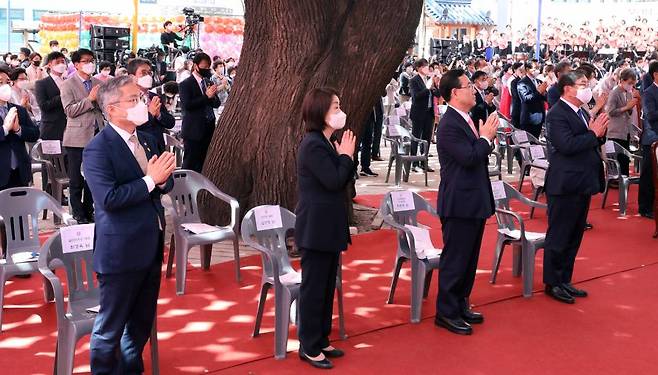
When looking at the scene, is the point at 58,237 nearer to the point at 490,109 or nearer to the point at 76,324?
the point at 76,324

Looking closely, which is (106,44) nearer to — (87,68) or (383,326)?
(87,68)

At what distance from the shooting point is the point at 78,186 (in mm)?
8117

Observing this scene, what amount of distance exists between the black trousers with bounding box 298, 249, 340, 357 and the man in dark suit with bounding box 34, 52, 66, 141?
15.2ft

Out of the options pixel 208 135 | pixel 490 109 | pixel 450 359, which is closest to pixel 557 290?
pixel 450 359

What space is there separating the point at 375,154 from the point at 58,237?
32.6ft

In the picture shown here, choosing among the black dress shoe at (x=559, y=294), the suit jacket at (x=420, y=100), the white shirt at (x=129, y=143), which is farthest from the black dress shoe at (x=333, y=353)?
the suit jacket at (x=420, y=100)

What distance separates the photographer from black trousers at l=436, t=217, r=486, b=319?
5.34 meters

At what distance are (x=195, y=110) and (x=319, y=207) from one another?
479cm

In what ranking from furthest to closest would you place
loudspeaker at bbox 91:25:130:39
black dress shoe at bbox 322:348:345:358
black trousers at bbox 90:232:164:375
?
loudspeaker at bbox 91:25:130:39 < black dress shoe at bbox 322:348:345:358 < black trousers at bbox 90:232:164:375

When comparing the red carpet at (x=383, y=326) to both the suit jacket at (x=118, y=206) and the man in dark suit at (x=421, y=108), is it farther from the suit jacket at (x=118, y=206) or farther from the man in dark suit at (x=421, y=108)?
the man in dark suit at (x=421, y=108)

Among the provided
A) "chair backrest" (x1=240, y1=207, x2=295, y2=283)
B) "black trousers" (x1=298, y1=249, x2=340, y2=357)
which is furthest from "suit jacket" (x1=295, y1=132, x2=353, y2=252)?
"chair backrest" (x1=240, y1=207, x2=295, y2=283)

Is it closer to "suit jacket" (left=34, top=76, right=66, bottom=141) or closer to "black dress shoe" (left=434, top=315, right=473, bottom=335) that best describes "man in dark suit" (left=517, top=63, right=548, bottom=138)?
"suit jacket" (left=34, top=76, right=66, bottom=141)

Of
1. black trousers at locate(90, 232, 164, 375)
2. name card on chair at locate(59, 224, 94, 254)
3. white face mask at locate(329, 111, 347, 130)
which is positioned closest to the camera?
black trousers at locate(90, 232, 164, 375)

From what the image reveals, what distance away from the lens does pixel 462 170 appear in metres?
5.23
